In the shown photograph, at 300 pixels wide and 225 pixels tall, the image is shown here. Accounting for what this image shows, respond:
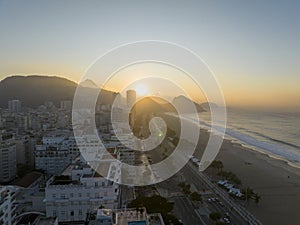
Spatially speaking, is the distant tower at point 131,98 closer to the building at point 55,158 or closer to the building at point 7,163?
the building at point 55,158

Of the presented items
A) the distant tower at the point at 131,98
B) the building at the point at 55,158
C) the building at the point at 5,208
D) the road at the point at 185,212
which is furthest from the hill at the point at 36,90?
the building at the point at 5,208

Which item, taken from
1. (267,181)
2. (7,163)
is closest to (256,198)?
(267,181)

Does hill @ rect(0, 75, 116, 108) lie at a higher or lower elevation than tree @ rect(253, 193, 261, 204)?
higher

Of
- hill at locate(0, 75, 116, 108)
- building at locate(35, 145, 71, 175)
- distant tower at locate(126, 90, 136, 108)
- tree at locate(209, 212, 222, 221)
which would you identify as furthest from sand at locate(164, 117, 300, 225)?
hill at locate(0, 75, 116, 108)

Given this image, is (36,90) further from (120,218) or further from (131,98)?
(120,218)

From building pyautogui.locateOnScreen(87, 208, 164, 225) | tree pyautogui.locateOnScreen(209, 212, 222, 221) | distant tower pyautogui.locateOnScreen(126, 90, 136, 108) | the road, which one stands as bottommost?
the road

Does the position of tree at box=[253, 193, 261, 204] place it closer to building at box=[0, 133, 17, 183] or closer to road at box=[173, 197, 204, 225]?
road at box=[173, 197, 204, 225]

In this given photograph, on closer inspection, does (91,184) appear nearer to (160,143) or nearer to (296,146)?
(160,143)

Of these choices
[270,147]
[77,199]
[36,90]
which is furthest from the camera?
[36,90]
